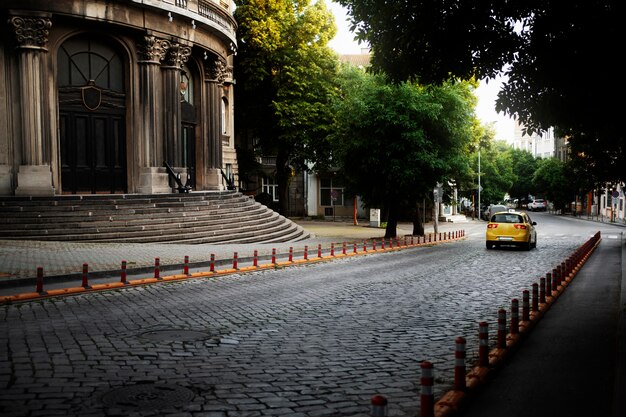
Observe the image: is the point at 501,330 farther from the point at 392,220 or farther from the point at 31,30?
the point at 392,220

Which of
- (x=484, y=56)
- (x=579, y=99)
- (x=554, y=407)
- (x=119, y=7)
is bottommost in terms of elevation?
(x=554, y=407)

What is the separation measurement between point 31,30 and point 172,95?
20.7ft

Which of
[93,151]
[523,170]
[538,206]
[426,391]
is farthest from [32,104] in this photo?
[523,170]

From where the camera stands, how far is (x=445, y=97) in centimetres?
2730

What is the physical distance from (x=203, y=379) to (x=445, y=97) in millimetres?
22939

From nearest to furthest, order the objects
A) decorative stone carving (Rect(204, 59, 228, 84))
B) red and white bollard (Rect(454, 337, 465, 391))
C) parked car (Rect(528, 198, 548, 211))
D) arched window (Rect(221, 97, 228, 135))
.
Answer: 1. red and white bollard (Rect(454, 337, 465, 391))
2. decorative stone carving (Rect(204, 59, 228, 84))
3. arched window (Rect(221, 97, 228, 135))
4. parked car (Rect(528, 198, 548, 211))

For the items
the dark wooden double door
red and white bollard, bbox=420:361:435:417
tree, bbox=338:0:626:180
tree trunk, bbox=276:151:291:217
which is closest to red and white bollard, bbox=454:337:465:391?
red and white bollard, bbox=420:361:435:417

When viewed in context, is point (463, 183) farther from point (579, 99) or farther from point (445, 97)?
point (579, 99)

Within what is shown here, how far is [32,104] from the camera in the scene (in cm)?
2186

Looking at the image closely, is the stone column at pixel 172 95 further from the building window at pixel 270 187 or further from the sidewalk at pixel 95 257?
the building window at pixel 270 187

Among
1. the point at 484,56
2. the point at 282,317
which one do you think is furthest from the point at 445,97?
the point at 282,317

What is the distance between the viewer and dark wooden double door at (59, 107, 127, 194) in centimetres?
2369

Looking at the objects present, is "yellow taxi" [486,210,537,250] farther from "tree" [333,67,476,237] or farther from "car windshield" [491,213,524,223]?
"tree" [333,67,476,237]

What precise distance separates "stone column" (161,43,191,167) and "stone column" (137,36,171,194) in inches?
21.4
